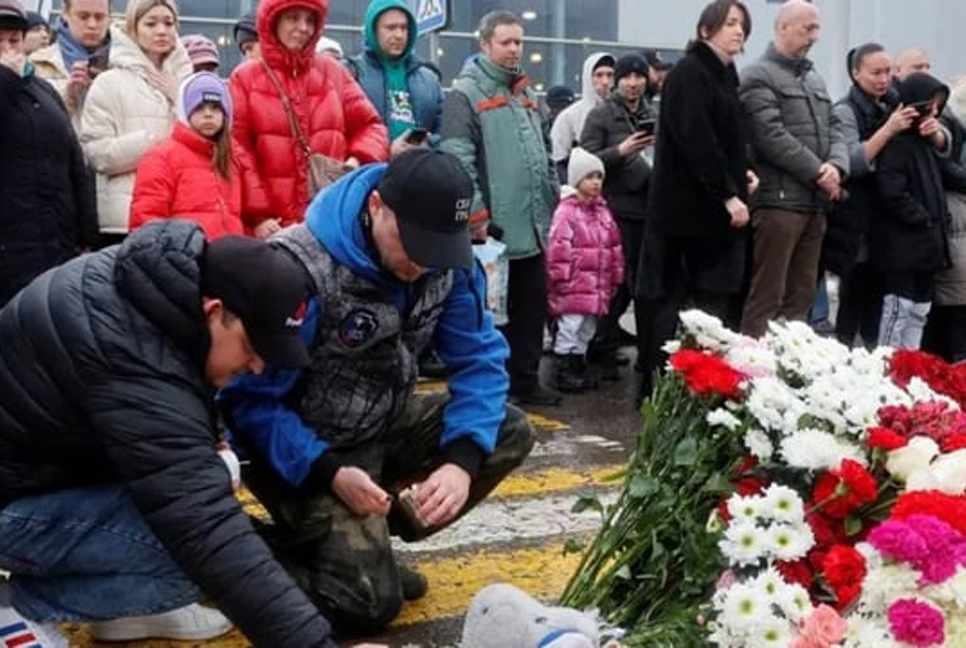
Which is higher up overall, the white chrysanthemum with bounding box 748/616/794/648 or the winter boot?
the white chrysanthemum with bounding box 748/616/794/648

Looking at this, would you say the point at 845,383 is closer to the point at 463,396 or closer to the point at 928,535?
the point at 928,535

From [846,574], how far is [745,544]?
218mm

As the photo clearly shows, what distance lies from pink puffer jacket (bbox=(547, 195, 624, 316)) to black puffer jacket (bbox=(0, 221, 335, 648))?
5124 millimetres

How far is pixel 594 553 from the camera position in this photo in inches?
132

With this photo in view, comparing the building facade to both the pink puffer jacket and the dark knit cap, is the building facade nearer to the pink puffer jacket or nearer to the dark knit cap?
the dark knit cap

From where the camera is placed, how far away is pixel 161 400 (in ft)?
8.96

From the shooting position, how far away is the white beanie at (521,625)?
9.25 feet


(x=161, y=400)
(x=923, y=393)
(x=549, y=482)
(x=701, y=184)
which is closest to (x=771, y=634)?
(x=923, y=393)

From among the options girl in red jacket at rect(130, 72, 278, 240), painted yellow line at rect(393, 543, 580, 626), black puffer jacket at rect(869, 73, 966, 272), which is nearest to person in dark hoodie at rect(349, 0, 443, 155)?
girl in red jacket at rect(130, 72, 278, 240)

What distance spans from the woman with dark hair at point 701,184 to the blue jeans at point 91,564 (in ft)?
Answer: 13.4

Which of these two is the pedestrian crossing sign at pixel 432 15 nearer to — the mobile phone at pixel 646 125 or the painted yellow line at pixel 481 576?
the mobile phone at pixel 646 125

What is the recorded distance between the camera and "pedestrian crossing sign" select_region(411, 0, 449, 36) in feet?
32.8

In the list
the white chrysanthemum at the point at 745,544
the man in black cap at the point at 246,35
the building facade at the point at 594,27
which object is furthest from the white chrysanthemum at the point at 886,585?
the building facade at the point at 594,27

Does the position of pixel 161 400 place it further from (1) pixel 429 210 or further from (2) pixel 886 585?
(2) pixel 886 585
